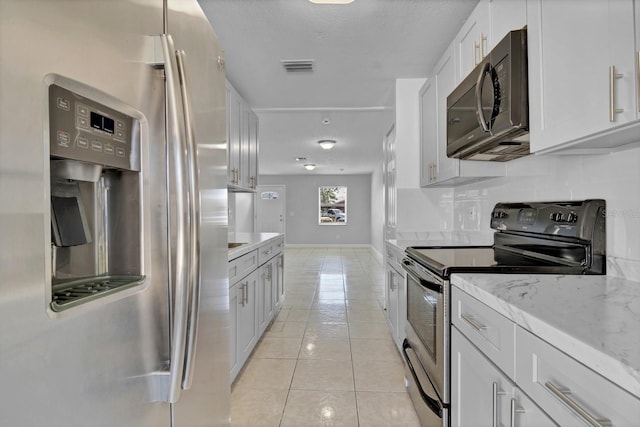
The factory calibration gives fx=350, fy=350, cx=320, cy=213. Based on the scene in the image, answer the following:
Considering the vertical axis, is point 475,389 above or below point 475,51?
below

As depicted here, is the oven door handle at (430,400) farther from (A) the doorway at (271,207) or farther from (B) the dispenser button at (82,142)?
(A) the doorway at (271,207)

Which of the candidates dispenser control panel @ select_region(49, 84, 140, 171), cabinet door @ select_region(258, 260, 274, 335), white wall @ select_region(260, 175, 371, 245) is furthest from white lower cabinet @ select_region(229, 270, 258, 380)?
white wall @ select_region(260, 175, 371, 245)

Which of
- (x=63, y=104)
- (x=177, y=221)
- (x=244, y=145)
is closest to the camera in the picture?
(x=63, y=104)

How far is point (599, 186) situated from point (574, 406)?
3.48 feet

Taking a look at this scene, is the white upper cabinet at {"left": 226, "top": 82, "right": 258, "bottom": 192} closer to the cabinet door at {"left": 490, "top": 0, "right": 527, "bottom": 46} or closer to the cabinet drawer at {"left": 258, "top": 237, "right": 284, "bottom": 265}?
the cabinet drawer at {"left": 258, "top": 237, "right": 284, "bottom": 265}

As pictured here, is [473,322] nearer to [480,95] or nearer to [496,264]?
[496,264]

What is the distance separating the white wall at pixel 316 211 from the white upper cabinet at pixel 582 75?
9517 millimetres

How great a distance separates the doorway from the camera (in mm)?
10953

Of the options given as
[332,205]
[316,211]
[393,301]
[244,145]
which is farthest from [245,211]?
[393,301]

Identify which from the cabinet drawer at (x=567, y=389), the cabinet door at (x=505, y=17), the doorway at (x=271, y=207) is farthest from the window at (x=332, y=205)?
the cabinet drawer at (x=567, y=389)

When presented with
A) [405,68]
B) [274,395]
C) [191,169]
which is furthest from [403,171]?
[191,169]

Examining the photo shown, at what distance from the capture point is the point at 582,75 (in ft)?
3.55

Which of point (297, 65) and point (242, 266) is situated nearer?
point (242, 266)

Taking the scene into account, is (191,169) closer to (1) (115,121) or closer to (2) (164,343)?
(1) (115,121)
